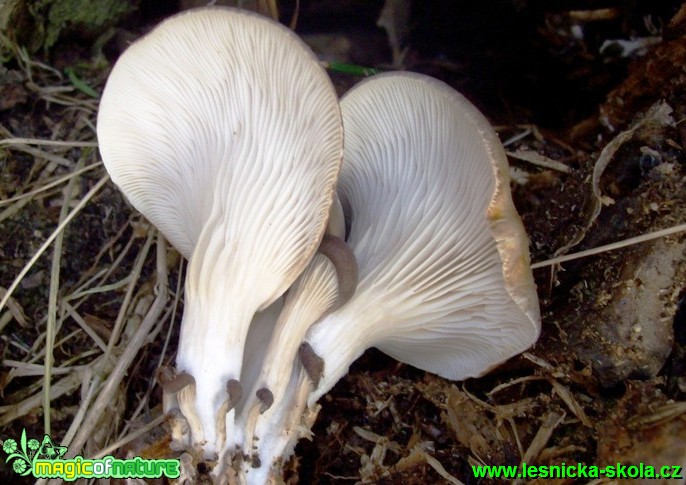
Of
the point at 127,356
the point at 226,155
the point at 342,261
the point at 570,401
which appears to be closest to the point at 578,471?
the point at 570,401

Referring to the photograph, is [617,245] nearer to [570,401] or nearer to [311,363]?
[570,401]

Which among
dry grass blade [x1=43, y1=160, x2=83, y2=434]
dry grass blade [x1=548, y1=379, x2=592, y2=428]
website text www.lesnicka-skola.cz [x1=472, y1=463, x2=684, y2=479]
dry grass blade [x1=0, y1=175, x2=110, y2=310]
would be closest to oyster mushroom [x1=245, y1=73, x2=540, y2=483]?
dry grass blade [x1=548, y1=379, x2=592, y2=428]

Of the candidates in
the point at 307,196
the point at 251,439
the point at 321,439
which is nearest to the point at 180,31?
the point at 307,196

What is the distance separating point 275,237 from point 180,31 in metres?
0.67

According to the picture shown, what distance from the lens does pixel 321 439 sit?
226cm

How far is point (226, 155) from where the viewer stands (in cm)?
187

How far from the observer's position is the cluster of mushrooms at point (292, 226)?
67.9 inches

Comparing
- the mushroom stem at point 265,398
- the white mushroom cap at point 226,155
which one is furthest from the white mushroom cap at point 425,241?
the white mushroom cap at point 226,155

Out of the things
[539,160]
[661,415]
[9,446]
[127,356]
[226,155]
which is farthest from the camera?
[539,160]

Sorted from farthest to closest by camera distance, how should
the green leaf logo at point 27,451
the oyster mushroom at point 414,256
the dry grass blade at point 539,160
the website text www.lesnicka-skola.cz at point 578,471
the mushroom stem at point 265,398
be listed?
the dry grass blade at point 539,160 → the green leaf logo at point 27,451 → the mushroom stem at point 265,398 → the oyster mushroom at point 414,256 → the website text www.lesnicka-skola.cz at point 578,471

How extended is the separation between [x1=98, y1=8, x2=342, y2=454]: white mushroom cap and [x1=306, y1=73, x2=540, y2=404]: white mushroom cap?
0.31m

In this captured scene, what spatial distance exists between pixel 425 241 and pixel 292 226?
1.45ft

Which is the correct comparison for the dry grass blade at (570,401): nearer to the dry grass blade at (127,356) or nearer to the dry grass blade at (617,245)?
the dry grass blade at (617,245)

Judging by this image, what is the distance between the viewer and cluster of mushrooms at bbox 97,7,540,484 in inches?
67.9
